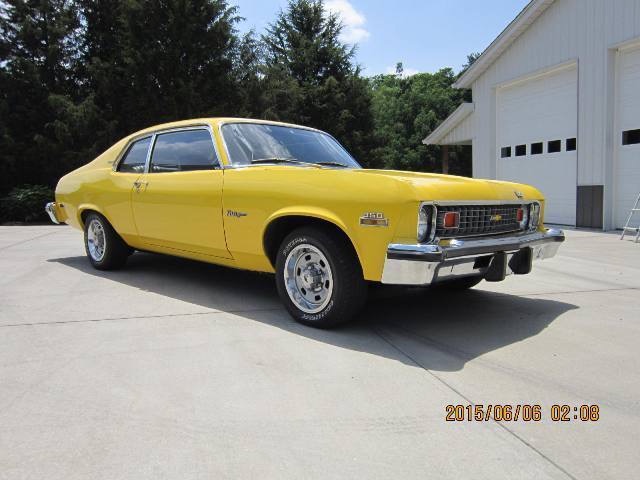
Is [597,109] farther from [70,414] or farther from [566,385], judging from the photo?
[70,414]

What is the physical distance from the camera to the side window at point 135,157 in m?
5.83

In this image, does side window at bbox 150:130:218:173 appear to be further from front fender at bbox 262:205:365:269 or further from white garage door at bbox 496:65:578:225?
white garage door at bbox 496:65:578:225

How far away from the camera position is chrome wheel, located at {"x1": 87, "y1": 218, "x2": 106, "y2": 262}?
253 inches

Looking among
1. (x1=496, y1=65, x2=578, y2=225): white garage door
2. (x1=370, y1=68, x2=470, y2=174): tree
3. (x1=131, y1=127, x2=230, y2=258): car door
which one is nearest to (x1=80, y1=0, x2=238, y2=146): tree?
(x1=496, y1=65, x2=578, y2=225): white garage door

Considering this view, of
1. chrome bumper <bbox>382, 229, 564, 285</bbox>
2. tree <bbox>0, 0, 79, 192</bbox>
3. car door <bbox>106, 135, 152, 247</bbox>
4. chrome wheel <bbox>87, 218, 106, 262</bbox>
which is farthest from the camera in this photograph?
tree <bbox>0, 0, 79, 192</bbox>

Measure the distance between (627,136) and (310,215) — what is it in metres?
9.98

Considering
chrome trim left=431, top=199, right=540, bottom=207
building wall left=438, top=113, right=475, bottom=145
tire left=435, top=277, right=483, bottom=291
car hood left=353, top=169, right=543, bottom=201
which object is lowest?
tire left=435, top=277, right=483, bottom=291

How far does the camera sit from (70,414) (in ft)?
8.94

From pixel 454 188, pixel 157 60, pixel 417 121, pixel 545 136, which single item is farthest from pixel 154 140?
pixel 417 121

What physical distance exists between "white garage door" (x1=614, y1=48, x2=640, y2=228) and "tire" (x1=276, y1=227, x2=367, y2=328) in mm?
9596

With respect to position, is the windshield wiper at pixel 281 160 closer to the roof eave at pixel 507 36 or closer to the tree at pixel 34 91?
the roof eave at pixel 507 36

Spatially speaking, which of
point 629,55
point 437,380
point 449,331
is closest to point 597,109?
point 629,55

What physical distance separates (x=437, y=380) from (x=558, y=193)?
11392 mm

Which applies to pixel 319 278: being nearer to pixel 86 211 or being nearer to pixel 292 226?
pixel 292 226
